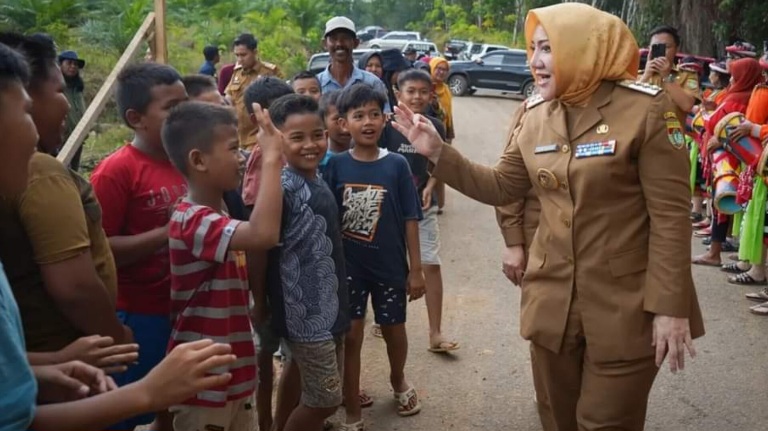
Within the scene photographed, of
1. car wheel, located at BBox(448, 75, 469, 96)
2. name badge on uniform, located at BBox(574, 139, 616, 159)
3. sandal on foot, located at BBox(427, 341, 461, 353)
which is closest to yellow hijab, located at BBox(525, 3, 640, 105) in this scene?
name badge on uniform, located at BBox(574, 139, 616, 159)

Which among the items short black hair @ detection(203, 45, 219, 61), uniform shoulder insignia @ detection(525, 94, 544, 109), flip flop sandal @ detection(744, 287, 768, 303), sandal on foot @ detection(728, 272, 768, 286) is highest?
uniform shoulder insignia @ detection(525, 94, 544, 109)

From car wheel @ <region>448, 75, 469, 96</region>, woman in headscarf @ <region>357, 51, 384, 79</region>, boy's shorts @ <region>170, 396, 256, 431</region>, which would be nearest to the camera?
boy's shorts @ <region>170, 396, 256, 431</region>

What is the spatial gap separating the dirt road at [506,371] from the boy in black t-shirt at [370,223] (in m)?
0.58

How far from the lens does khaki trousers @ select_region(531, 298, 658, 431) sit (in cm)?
295

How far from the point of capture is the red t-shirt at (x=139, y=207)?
3.04m

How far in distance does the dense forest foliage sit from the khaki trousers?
981cm

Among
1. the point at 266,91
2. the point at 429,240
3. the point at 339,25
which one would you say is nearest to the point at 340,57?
the point at 339,25

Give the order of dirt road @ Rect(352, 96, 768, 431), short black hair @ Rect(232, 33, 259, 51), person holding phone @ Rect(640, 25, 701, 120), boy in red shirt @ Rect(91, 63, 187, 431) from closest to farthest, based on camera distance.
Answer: boy in red shirt @ Rect(91, 63, 187, 431) → dirt road @ Rect(352, 96, 768, 431) → person holding phone @ Rect(640, 25, 701, 120) → short black hair @ Rect(232, 33, 259, 51)

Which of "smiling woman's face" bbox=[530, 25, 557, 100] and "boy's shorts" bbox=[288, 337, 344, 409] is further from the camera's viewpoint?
"boy's shorts" bbox=[288, 337, 344, 409]

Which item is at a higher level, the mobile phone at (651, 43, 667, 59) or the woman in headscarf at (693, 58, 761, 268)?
the mobile phone at (651, 43, 667, 59)

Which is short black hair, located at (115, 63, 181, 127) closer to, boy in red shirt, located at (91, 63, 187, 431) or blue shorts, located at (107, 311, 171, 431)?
boy in red shirt, located at (91, 63, 187, 431)

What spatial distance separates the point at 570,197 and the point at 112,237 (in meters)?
1.70

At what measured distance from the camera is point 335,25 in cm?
642

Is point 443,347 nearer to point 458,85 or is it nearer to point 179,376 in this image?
point 179,376
